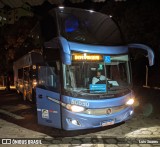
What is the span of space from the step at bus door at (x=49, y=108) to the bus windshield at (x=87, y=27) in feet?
5.96

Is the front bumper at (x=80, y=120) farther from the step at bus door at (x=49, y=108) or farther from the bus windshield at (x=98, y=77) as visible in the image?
the bus windshield at (x=98, y=77)

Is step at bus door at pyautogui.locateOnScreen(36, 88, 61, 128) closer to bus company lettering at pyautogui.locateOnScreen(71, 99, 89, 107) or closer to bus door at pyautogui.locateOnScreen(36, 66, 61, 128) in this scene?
bus door at pyautogui.locateOnScreen(36, 66, 61, 128)

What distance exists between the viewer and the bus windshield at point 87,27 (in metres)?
8.05

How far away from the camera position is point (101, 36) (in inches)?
332

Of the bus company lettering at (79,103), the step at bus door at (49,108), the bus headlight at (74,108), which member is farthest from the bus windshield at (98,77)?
the step at bus door at (49,108)

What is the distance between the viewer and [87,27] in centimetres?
858

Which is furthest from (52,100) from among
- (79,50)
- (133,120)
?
(133,120)

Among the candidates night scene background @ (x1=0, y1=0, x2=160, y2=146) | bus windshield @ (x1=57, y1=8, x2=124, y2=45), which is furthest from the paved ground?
bus windshield @ (x1=57, y1=8, x2=124, y2=45)

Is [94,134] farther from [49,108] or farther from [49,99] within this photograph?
[49,99]

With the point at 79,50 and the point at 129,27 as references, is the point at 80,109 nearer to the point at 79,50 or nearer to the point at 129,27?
the point at 79,50

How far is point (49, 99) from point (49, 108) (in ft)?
0.91

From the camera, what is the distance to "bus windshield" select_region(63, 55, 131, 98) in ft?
24.9

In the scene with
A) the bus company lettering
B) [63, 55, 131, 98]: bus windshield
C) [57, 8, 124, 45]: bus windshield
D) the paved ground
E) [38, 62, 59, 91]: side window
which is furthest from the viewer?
[57, 8, 124, 45]: bus windshield

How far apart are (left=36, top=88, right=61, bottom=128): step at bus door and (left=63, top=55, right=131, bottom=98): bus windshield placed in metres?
0.61
